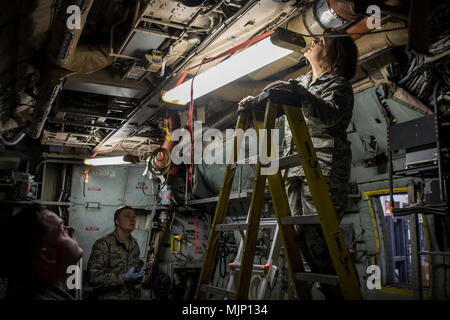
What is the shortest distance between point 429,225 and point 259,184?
3610mm

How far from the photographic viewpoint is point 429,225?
5.00 metres

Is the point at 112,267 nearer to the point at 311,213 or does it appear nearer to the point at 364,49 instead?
the point at 311,213

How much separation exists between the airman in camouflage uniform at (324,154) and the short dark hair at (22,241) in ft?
5.57

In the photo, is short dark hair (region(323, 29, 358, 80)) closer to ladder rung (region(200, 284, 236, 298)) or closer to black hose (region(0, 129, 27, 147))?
ladder rung (region(200, 284, 236, 298))

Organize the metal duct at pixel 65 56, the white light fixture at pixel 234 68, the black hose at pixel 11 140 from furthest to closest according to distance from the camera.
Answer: the black hose at pixel 11 140 < the white light fixture at pixel 234 68 < the metal duct at pixel 65 56

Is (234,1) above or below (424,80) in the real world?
above

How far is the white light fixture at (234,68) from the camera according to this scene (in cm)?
376

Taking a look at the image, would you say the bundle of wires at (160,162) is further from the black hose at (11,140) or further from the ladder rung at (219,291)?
the ladder rung at (219,291)
